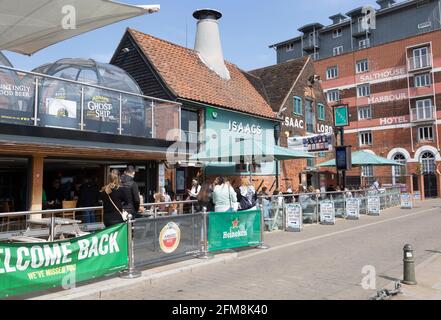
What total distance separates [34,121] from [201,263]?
5.19 meters

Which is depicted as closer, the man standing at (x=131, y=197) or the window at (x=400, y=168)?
the man standing at (x=131, y=197)

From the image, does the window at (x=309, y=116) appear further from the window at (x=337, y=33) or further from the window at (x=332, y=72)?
the window at (x=337, y=33)

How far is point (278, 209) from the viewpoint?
45.0 ft

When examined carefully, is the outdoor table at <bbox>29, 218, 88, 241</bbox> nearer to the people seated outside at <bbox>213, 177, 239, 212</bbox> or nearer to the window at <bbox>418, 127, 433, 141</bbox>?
the people seated outside at <bbox>213, 177, 239, 212</bbox>

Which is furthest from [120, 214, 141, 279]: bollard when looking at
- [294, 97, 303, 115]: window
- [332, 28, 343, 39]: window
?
[332, 28, 343, 39]: window

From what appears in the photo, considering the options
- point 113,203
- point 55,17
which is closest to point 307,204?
point 113,203

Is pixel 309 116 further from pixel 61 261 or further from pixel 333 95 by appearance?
pixel 333 95

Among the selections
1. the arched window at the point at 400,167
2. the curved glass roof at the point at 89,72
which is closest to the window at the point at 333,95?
the arched window at the point at 400,167

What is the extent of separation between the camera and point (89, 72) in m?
12.2

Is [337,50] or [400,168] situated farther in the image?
[337,50]

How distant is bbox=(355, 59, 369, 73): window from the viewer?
45.1 metres

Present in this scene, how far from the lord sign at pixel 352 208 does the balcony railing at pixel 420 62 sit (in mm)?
28263

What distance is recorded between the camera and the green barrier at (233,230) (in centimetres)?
905

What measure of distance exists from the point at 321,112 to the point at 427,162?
18.2m
